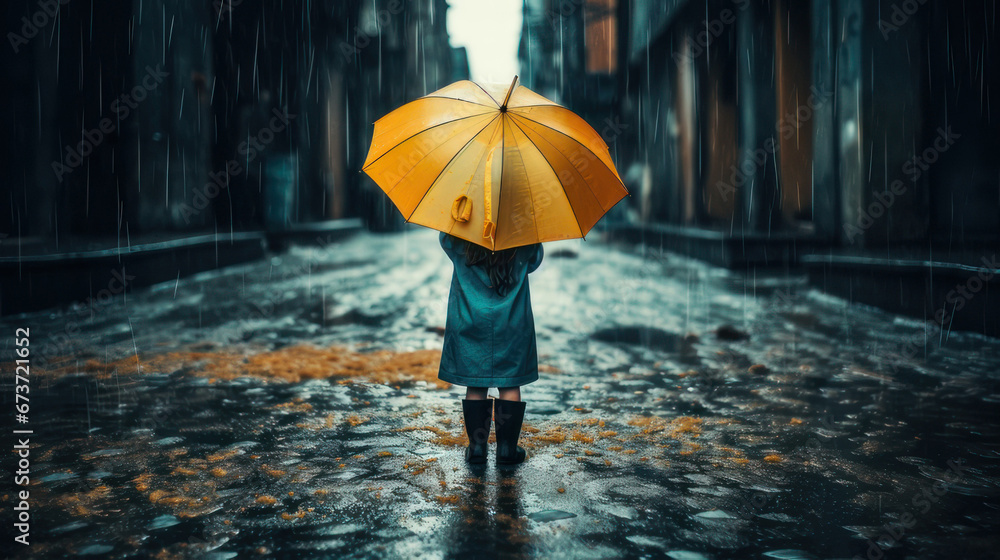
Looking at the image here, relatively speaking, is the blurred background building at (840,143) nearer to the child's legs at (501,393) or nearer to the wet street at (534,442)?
the wet street at (534,442)

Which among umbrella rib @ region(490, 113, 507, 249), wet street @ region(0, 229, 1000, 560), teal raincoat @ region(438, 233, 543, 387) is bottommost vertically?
wet street @ region(0, 229, 1000, 560)

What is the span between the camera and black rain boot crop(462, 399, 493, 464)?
404 centimetres

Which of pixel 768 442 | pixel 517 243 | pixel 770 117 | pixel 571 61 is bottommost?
pixel 768 442

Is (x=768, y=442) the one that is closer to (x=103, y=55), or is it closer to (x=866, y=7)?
(x=866, y=7)

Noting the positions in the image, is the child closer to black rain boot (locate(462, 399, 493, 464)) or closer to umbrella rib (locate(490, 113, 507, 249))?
black rain boot (locate(462, 399, 493, 464))

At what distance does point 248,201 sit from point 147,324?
1270 centimetres

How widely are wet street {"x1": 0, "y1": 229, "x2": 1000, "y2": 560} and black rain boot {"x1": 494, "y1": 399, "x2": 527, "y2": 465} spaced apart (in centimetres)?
7

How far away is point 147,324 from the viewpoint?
8773mm

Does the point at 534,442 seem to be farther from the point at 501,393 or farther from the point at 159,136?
the point at 159,136

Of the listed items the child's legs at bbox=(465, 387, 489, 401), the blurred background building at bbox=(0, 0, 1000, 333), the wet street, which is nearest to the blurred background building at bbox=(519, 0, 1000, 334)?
the blurred background building at bbox=(0, 0, 1000, 333)

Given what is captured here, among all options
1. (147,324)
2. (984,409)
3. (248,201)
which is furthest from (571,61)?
(984,409)

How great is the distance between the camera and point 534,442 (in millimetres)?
4496

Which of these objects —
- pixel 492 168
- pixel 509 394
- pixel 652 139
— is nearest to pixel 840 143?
pixel 509 394

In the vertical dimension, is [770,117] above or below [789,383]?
above
